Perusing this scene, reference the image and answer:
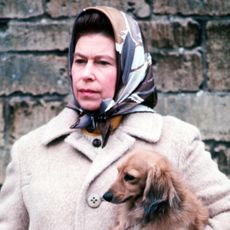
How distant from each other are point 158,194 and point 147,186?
0.04 m

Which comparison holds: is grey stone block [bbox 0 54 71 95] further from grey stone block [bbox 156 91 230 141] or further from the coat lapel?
the coat lapel

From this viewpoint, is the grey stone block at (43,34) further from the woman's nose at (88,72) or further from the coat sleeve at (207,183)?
the coat sleeve at (207,183)

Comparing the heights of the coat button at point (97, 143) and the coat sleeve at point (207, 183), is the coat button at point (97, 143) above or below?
above

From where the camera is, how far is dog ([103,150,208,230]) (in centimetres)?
266

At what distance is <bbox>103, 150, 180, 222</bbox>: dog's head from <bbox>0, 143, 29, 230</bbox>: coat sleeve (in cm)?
49

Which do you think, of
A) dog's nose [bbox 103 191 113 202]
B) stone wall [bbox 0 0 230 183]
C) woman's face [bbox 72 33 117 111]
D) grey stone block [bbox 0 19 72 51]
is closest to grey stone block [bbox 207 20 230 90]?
stone wall [bbox 0 0 230 183]

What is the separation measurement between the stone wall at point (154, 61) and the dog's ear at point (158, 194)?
1.66m

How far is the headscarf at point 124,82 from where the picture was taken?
2959mm

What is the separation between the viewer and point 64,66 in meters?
4.37

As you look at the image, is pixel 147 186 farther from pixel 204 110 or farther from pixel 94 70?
pixel 204 110

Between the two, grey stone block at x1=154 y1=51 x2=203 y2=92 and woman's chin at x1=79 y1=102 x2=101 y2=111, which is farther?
grey stone block at x1=154 y1=51 x2=203 y2=92

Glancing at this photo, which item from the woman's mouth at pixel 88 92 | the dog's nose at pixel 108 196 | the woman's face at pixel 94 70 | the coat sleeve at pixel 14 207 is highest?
the woman's face at pixel 94 70

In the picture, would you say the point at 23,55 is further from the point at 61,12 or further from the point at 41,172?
the point at 41,172

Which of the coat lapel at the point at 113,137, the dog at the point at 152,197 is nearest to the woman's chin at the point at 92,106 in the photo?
the coat lapel at the point at 113,137
